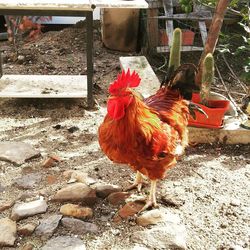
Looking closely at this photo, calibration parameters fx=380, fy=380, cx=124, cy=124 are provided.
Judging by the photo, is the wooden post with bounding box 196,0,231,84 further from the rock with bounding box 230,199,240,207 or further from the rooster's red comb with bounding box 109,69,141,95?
the rooster's red comb with bounding box 109,69,141,95

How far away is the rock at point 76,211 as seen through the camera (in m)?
2.70

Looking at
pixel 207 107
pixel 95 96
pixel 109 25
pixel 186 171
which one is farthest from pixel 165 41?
pixel 186 171

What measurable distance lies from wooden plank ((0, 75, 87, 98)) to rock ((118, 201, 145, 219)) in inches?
69.4

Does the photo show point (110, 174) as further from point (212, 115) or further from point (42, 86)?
point (42, 86)

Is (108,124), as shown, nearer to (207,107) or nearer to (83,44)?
(207,107)

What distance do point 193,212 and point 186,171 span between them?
541 mm

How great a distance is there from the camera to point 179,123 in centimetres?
281

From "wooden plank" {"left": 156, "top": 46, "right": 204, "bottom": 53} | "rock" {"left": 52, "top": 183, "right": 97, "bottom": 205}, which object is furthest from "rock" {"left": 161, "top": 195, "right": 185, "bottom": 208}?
"wooden plank" {"left": 156, "top": 46, "right": 204, "bottom": 53}

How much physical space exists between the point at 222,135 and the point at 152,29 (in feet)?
8.06

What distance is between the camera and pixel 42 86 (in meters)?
4.53

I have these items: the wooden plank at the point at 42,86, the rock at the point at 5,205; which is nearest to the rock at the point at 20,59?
the wooden plank at the point at 42,86

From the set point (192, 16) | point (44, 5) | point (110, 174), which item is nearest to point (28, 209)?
point (110, 174)

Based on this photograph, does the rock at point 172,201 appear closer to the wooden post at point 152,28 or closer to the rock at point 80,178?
the rock at point 80,178

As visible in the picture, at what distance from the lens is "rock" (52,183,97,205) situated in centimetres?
283
